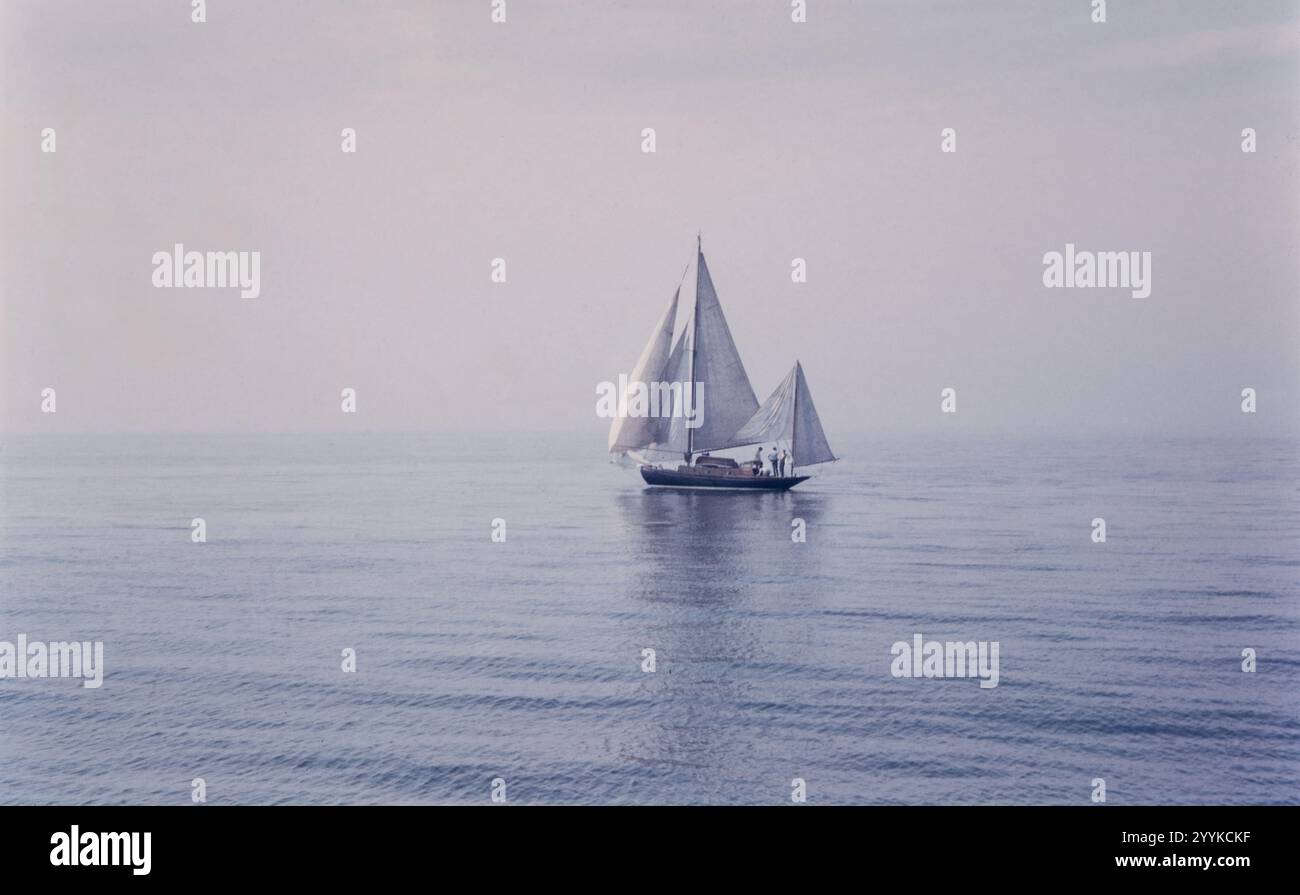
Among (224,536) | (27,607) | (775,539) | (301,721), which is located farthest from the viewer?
(224,536)

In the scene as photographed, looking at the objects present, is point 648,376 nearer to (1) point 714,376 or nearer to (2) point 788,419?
(1) point 714,376

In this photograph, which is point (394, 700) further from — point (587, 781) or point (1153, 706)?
point (1153, 706)

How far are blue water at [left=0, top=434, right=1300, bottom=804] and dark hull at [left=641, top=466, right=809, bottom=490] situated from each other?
179cm

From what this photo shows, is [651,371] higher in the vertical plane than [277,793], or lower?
higher

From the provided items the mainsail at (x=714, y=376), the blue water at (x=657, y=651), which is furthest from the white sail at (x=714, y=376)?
the blue water at (x=657, y=651)

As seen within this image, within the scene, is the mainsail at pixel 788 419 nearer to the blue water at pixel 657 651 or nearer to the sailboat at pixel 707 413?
the sailboat at pixel 707 413

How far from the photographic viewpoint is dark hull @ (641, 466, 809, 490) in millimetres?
75750

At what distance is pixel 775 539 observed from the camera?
190ft

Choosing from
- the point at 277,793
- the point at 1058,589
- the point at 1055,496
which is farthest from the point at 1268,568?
the point at 277,793

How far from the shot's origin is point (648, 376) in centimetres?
7388

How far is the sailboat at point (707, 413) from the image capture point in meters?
73.1

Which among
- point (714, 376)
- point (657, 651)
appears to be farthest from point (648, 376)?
point (657, 651)

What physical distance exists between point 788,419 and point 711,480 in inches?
260

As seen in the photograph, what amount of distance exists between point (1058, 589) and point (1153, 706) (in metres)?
15.6
